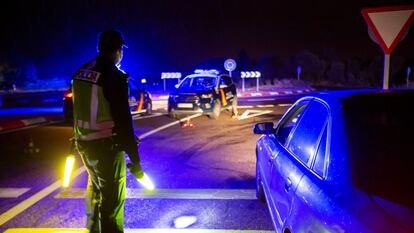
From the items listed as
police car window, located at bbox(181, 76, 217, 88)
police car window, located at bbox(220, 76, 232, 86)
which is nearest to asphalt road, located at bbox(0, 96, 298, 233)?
police car window, located at bbox(181, 76, 217, 88)

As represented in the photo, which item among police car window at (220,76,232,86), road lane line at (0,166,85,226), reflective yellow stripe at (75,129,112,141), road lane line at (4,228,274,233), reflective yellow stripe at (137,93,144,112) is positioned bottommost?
road lane line at (4,228,274,233)

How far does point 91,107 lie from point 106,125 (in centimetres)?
19

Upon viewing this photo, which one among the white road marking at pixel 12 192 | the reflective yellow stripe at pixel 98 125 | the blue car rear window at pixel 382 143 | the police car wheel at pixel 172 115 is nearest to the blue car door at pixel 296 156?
the blue car rear window at pixel 382 143

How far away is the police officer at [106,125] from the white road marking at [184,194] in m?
2.04

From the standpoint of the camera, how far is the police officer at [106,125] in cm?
312

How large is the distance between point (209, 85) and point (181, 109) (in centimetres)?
148

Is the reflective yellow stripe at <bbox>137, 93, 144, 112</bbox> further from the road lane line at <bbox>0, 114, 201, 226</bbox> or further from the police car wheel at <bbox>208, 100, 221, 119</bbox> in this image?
the road lane line at <bbox>0, 114, 201, 226</bbox>

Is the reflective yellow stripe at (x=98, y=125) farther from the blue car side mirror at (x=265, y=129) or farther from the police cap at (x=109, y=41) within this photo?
the blue car side mirror at (x=265, y=129)

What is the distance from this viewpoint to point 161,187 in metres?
5.91

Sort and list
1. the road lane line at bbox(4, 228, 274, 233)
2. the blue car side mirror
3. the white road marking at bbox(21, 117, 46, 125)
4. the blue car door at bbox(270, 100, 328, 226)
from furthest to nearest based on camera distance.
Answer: the white road marking at bbox(21, 117, 46, 125)
the blue car side mirror
the road lane line at bbox(4, 228, 274, 233)
the blue car door at bbox(270, 100, 328, 226)

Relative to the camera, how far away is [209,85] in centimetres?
1499

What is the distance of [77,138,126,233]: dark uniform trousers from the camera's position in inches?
128

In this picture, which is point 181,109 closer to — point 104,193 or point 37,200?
point 37,200

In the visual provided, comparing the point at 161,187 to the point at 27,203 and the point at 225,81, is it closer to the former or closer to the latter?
the point at 27,203
